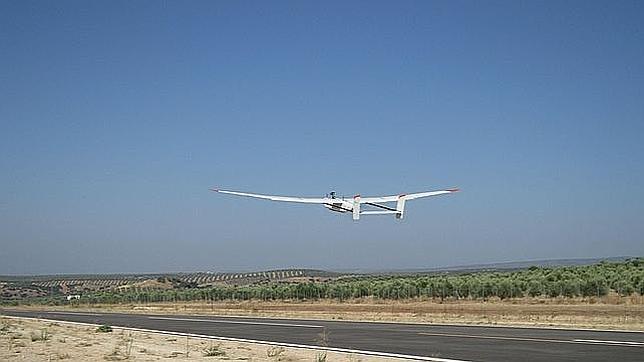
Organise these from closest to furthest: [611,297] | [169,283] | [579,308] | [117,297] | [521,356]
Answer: [521,356] → [579,308] → [611,297] → [117,297] → [169,283]

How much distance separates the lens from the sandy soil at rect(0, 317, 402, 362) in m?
21.2

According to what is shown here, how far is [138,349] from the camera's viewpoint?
78.3 ft

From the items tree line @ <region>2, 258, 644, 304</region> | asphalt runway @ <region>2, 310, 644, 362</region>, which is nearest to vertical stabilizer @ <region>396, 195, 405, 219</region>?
asphalt runway @ <region>2, 310, 644, 362</region>

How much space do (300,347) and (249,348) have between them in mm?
1544

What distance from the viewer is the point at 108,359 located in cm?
2052

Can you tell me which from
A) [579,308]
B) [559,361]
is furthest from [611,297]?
[559,361]

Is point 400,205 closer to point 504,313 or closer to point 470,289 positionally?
point 504,313

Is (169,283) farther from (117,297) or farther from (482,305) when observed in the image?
(482,305)

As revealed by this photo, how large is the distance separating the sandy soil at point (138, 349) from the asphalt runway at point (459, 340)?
2094 mm

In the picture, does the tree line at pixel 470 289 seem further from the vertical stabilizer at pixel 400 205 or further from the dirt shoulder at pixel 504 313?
the vertical stabilizer at pixel 400 205

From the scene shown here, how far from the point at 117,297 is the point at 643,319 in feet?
210

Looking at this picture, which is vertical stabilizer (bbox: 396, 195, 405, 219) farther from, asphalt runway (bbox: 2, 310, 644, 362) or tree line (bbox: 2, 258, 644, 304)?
tree line (bbox: 2, 258, 644, 304)

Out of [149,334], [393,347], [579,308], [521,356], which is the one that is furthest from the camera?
[579,308]

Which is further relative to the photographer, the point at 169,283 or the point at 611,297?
the point at 169,283
